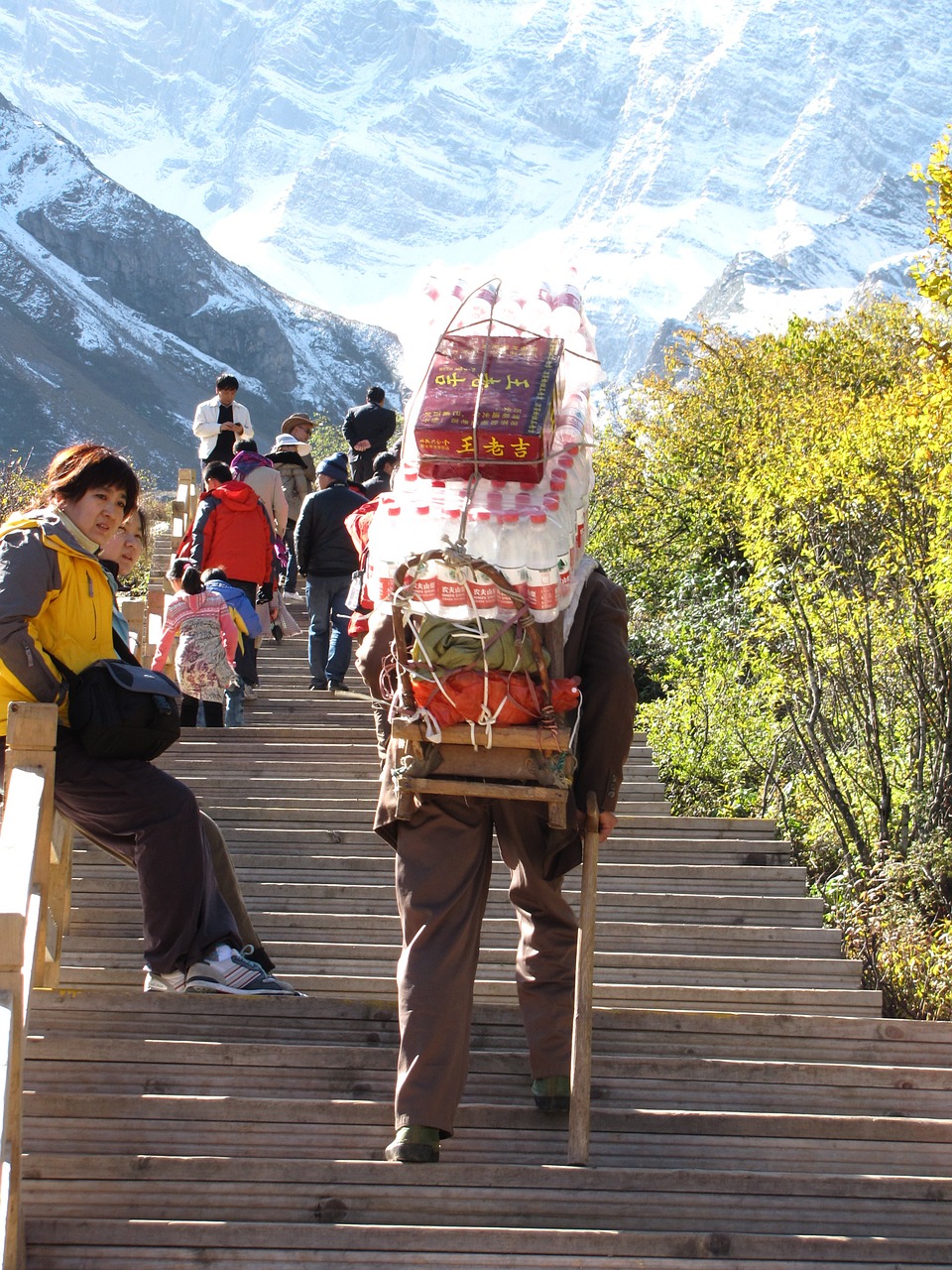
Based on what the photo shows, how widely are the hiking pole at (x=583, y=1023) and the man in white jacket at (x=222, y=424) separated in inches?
353

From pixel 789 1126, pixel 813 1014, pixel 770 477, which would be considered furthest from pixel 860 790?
pixel 789 1126

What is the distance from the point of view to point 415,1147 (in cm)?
420

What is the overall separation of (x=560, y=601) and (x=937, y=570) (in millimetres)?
5514

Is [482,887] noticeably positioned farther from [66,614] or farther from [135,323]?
[135,323]

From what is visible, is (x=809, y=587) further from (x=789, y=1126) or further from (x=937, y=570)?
(x=789, y=1126)

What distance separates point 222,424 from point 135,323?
423 feet

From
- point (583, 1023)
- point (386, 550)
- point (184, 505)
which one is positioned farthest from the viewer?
point (184, 505)

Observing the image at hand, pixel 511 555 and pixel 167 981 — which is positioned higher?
pixel 511 555

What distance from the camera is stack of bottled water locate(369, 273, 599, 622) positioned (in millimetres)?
4352

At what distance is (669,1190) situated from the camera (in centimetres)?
418

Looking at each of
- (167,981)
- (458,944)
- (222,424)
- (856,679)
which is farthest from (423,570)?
(222,424)

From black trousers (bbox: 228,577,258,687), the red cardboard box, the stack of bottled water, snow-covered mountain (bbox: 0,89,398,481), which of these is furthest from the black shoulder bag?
snow-covered mountain (bbox: 0,89,398,481)

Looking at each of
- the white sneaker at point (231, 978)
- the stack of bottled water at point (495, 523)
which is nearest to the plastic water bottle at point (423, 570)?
the stack of bottled water at point (495, 523)

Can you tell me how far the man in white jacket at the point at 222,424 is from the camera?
514 inches
